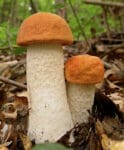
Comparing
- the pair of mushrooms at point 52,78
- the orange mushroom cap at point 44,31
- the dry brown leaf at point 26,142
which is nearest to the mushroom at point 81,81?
the pair of mushrooms at point 52,78

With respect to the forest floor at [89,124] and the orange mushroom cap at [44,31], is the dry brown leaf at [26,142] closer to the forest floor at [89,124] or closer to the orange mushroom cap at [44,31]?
the forest floor at [89,124]

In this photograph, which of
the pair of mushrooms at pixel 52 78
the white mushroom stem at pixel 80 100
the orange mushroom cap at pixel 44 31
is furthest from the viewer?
the white mushroom stem at pixel 80 100

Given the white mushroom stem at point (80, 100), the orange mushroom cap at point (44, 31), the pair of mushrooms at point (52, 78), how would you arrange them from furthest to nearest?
the white mushroom stem at point (80, 100)
the pair of mushrooms at point (52, 78)
the orange mushroom cap at point (44, 31)

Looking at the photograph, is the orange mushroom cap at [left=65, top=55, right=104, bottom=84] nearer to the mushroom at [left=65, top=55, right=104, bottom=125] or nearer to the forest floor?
the mushroom at [left=65, top=55, right=104, bottom=125]

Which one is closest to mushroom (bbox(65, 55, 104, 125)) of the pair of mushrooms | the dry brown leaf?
the pair of mushrooms

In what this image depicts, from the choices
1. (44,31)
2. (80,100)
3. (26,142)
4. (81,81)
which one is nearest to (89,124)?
(80,100)

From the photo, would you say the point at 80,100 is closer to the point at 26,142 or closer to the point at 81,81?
the point at 81,81

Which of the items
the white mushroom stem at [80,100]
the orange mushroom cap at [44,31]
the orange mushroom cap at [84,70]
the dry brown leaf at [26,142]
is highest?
the orange mushroom cap at [44,31]

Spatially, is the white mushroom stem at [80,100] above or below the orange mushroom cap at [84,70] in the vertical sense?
below

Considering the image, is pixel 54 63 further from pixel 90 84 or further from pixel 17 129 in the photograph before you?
pixel 17 129

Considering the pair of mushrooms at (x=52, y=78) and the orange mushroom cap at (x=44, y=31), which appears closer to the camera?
the orange mushroom cap at (x=44, y=31)
